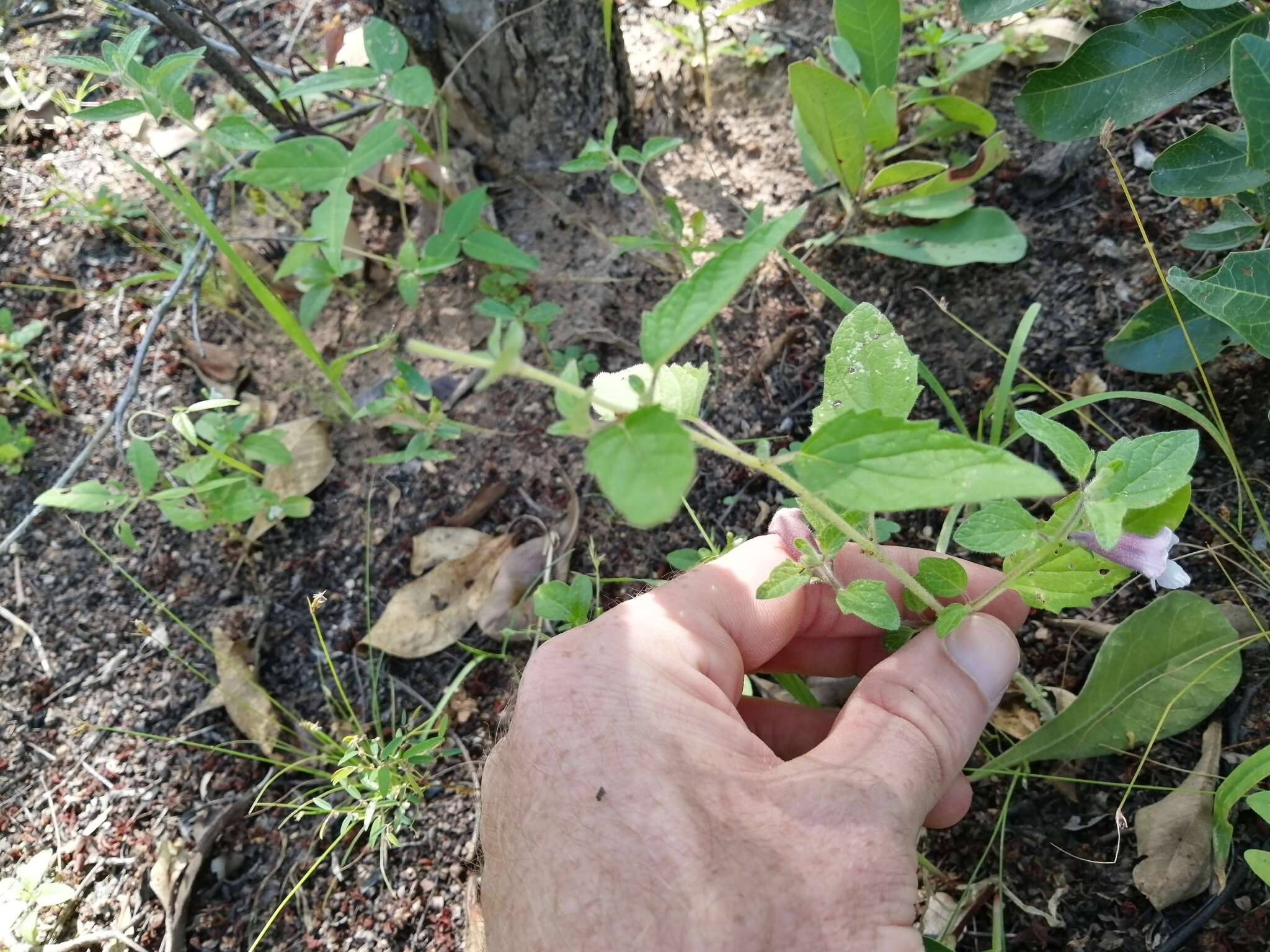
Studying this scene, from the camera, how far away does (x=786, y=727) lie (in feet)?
5.77

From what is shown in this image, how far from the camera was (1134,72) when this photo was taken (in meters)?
1.83

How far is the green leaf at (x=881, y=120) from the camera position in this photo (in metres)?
2.08

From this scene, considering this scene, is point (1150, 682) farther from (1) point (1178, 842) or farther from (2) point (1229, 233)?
(2) point (1229, 233)

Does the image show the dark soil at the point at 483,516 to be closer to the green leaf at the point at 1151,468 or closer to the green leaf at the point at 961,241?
the green leaf at the point at 961,241

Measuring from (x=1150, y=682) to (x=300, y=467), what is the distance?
2.16 meters

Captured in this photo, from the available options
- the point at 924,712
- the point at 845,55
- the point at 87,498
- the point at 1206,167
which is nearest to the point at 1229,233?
the point at 1206,167

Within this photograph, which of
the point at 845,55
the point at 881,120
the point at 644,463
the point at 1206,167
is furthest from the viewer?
the point at 845,55

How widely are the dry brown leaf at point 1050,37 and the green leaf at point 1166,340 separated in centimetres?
101

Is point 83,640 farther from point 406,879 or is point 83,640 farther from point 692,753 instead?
point 692,753

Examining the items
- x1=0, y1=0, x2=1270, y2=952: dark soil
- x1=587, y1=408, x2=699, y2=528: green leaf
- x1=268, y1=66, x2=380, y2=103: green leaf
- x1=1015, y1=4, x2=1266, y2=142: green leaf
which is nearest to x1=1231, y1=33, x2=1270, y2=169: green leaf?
x1=1015, y1=4, x2=1266, y2=142: green leaf

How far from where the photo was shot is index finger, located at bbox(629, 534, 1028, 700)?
1.52 metres

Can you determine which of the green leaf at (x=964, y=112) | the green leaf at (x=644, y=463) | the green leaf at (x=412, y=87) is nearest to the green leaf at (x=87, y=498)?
the green leaf at (x=412, y=87)

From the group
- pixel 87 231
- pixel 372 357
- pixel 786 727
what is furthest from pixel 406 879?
pixel 87 231

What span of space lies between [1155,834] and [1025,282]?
1.35 meters
